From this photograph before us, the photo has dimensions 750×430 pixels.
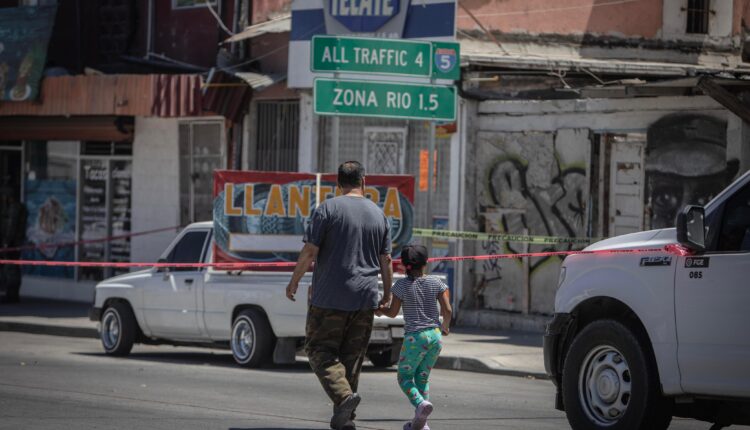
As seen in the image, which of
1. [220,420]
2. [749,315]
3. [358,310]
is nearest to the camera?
[749,315]

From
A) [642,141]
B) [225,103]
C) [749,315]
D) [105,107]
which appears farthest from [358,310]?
[105,107]

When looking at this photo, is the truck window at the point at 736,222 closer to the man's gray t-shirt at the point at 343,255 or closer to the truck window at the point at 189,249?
the man's gray t-shirt at the point at 343,255

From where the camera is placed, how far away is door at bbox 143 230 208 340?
51.5 feet

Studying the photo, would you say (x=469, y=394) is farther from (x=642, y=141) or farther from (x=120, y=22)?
(x=120, y=22)

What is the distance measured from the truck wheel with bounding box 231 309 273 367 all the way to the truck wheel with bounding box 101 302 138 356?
1.79 metres

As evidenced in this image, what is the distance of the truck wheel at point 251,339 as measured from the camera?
14.8 meters

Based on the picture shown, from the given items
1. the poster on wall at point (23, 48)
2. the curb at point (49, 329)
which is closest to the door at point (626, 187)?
the curb at point (49, 329)

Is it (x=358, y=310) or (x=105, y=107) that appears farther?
(x=105, y=107)

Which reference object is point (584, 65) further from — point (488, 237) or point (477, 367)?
point (477, 367)

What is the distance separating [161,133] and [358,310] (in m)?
16.5

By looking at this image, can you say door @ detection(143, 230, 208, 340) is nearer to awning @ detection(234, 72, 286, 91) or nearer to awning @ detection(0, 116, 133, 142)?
awning @ detection(234, 72, 286, 91)

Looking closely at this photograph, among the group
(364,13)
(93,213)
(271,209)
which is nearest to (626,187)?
(364,13)

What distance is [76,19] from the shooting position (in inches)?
1044

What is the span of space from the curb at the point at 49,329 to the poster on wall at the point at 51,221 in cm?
550
